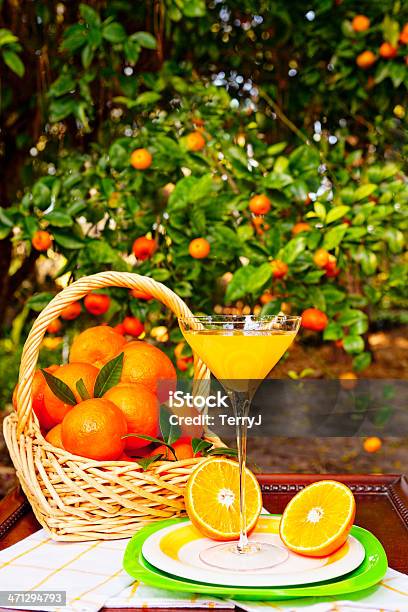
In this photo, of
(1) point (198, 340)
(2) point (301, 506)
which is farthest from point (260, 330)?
(2) point (301, 506)

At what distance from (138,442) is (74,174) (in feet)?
3.36

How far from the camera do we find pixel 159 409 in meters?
1.02

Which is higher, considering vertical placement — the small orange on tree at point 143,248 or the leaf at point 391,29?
the leaf at point 391,29

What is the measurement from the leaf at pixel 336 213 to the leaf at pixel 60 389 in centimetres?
95

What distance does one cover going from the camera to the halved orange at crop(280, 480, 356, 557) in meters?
0.81

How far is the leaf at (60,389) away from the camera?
1006 mm

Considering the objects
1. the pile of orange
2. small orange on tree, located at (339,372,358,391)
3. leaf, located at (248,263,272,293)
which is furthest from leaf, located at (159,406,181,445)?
small orange on tree, located at (339,372,358,391)

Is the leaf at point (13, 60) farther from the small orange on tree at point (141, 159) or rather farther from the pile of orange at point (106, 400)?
the pile of orange at point (106, 400)

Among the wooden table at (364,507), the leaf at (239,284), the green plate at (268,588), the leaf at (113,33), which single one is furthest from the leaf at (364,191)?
the green plate at (268,588)

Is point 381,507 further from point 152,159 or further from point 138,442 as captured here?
point 152,159

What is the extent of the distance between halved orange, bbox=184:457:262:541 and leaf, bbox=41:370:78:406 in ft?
0.71

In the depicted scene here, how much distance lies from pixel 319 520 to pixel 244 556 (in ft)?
0.31

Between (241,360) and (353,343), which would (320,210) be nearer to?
(353,343)

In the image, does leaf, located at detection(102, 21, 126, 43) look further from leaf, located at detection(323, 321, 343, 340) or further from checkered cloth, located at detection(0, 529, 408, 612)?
checkered cloth, located at detection(0, 529, 408, 612)
